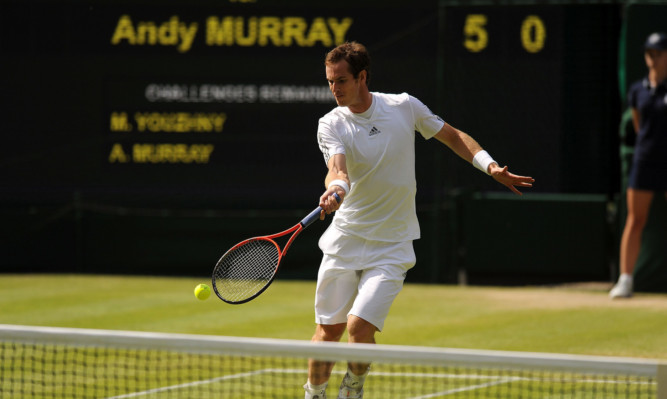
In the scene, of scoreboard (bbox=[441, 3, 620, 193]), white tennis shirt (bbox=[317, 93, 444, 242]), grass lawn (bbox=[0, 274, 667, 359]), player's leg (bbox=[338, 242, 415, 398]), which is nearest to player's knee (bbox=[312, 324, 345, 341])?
player's leg (bbox=[338, 242, 415, 398])

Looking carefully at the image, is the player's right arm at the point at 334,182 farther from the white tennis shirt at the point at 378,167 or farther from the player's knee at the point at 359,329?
the player's knee at the point at 359,329

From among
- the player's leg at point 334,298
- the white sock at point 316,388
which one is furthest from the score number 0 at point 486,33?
the white sock at point 316,388

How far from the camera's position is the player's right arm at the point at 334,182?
14.7 feet

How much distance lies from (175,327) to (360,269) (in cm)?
318

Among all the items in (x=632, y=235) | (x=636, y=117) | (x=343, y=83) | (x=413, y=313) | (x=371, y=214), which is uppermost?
(x=343, y=83)

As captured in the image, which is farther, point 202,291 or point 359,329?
point 202,291

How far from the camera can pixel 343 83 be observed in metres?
4.93

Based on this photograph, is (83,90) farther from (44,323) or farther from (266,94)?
(44,323)

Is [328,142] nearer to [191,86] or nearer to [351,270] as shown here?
[351,270]

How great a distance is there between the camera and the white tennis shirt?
5059 millimetres

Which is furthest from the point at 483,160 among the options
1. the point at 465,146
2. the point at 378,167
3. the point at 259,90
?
the point at 259,90

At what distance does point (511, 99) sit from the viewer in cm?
1040

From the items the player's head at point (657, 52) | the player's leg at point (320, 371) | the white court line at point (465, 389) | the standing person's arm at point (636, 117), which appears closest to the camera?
the player's leg at point (320, 371)

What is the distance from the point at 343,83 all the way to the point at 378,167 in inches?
17.0
